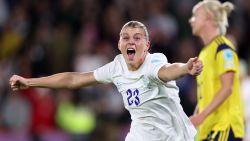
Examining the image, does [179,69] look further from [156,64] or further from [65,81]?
[65,81]

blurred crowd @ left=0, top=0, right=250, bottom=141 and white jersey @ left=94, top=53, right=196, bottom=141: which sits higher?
blurred crowd @ left=0, top=0, right=250, bottom=141

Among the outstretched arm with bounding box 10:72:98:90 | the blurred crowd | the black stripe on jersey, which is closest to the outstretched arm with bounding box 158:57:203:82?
the outstretched arm with bounding box 10:72:98:90

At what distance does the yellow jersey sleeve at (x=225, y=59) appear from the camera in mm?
7871

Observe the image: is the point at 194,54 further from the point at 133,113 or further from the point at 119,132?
the point at 133,113

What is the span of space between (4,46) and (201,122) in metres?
7.04

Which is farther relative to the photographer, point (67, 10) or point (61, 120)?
point (67, 10)

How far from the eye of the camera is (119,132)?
508 inches

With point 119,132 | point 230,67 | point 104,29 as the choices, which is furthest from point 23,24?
point 230,67

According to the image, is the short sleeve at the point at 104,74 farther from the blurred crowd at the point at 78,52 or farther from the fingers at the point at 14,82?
the blurred crowd at the point at 78,52

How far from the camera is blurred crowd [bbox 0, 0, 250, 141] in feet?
41.7

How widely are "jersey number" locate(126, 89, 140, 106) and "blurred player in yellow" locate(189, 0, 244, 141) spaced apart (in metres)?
0.84

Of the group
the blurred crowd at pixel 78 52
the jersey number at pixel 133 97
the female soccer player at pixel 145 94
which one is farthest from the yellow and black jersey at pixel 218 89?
the blurred crowd at pixel 78 52

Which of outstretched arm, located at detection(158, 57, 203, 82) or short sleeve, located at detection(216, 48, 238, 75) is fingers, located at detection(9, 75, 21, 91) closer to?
outstretched arm, located at detection(158, 57, 203, 82)

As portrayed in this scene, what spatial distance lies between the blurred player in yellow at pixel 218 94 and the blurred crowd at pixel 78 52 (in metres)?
3.60
